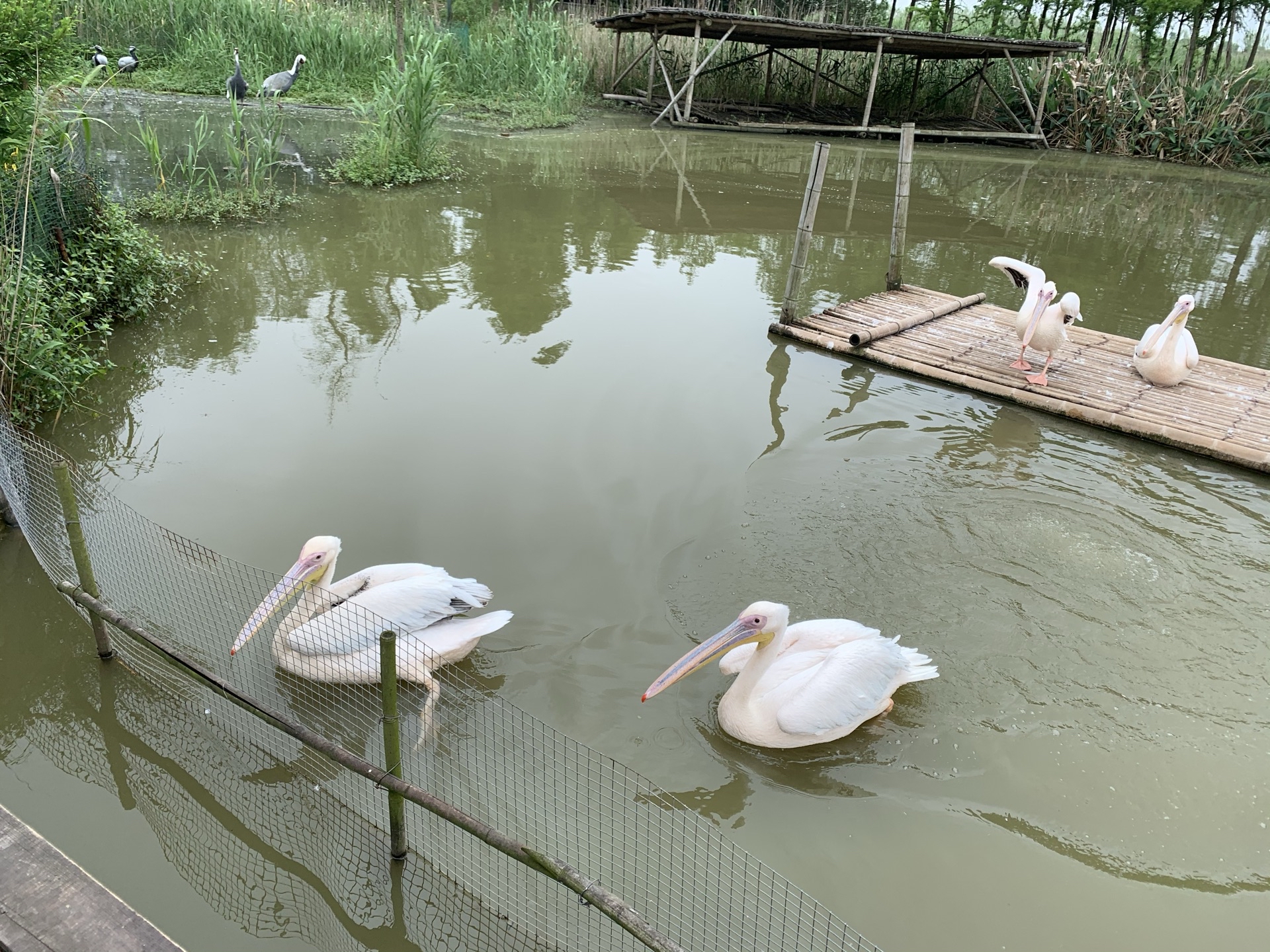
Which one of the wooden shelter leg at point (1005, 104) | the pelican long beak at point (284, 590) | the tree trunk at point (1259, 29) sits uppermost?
the tree trunk at point (1259, 29)

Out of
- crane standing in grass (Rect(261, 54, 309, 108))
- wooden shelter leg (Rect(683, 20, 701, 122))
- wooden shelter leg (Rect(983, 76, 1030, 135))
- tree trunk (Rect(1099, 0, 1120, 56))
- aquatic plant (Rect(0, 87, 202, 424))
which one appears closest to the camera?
aquatic plant (Rect(0, 87, 202, 424))

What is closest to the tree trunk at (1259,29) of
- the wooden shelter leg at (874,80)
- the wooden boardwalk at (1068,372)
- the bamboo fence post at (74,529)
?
the wooden shelter leg at (874,80)

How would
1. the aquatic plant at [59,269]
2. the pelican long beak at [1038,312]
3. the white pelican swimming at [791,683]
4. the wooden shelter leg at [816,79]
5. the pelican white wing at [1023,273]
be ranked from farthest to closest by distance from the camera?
the wooden shelter leg at [816,79] → the pelican white wing at [1023,273] → the pelican long beak at [1038,312] → the aquatic plant at [59,269] → the white pelican swimming at [791,683]

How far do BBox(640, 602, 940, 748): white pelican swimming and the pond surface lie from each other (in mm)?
137

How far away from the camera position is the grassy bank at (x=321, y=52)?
1566cm

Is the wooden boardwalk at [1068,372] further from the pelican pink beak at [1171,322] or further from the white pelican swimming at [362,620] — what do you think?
the white pelican swimming at [362,620]

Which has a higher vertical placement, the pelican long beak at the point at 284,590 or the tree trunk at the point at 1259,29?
the tree trunk at the point at 1259,29

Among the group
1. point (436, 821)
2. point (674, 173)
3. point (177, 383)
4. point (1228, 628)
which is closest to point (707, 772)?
point (436, 821)

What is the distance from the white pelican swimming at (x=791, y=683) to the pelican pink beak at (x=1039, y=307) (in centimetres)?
354

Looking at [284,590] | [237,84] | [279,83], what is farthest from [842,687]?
[279,83]

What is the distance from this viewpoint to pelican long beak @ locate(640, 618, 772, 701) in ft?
9.81

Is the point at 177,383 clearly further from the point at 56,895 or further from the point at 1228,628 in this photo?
the point at 1228,628

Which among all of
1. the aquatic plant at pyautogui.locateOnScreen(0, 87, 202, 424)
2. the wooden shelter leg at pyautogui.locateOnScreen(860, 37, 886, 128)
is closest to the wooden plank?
the aquatic plant at pyautogui.locateOnScreen(0, 87, 202, 424)

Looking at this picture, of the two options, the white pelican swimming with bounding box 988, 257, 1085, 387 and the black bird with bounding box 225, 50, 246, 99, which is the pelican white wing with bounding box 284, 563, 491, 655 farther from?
the black bird with bounding box 225, 50, 246, 99
